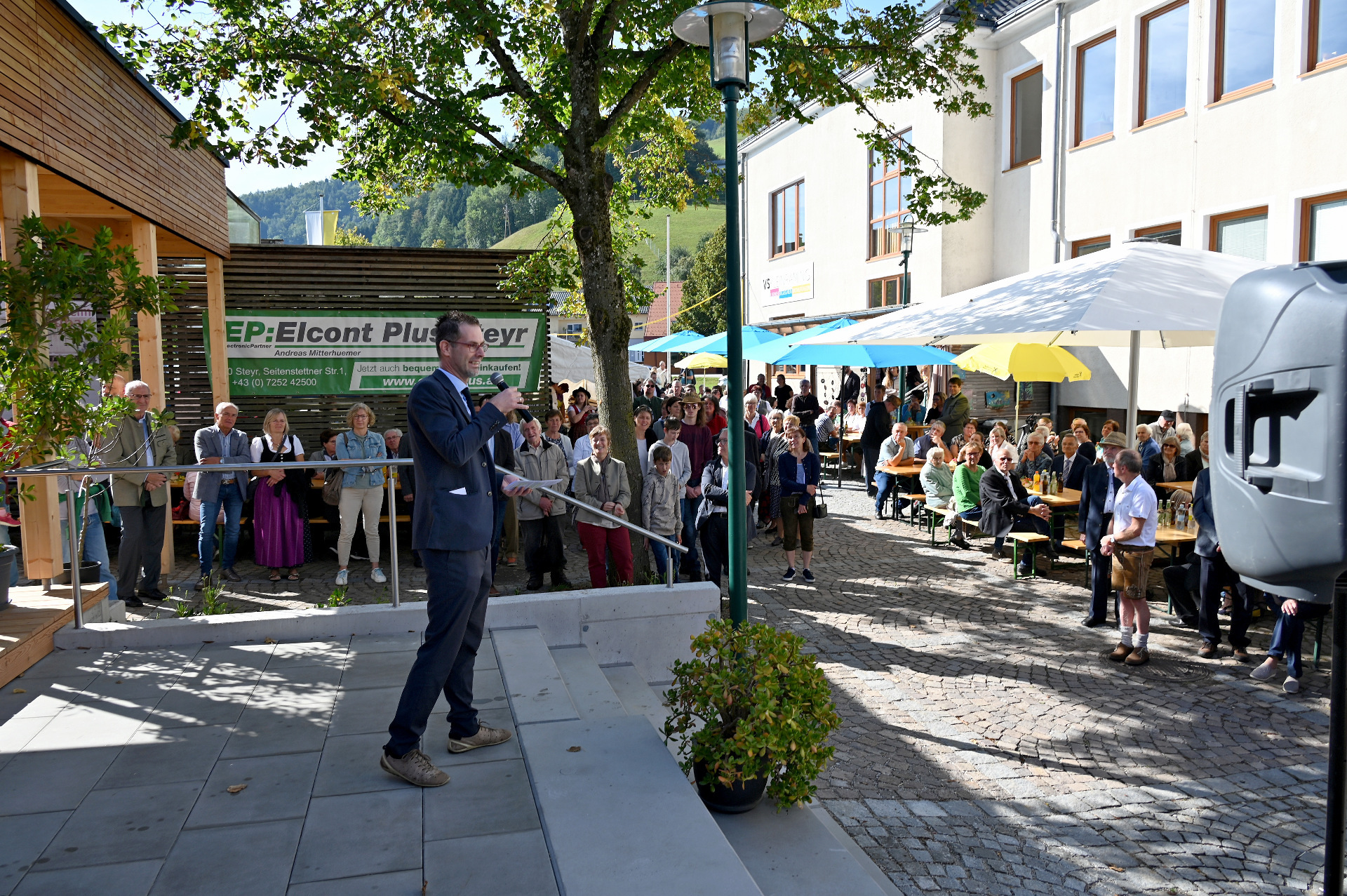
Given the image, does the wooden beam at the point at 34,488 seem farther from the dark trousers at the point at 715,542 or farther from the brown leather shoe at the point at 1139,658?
the brown leather shoe at the point at 1139,658

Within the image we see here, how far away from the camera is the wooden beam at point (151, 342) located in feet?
31.9

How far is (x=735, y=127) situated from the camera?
5738 millimetres

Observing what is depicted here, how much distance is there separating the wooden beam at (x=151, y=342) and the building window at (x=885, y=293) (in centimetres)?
1827

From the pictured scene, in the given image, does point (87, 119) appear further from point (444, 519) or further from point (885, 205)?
point (885, 205)

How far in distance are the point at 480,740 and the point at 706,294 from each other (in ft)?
226

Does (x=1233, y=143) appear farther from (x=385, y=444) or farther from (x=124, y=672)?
(x=124, y=672)

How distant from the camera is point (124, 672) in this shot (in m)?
5.88

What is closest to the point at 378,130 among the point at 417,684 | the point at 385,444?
the point at 385,444

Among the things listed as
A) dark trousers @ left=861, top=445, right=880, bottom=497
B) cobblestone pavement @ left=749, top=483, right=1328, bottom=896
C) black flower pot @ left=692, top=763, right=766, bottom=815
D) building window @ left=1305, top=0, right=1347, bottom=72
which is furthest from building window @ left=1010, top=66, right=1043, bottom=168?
black flower pot @ left=692, top=763, right=766, bottom=815

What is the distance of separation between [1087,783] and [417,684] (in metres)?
4.07

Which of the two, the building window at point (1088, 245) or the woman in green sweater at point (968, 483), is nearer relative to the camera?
the woman in green sweater at point (968, 483)

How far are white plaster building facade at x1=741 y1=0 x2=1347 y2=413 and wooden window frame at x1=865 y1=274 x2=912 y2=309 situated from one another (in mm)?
57

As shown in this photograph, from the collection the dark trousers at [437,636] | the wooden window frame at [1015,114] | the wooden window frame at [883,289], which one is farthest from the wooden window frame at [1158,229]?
the dark trousers at [437,636]

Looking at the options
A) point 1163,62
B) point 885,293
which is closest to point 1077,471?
point 1163,62
